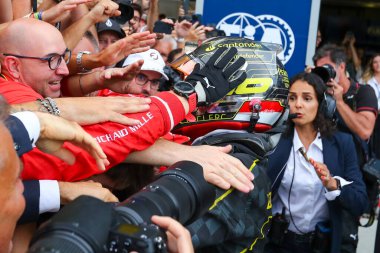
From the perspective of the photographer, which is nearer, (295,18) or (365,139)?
(365,139)

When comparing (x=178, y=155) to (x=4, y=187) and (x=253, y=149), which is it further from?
(x=4, y=187)

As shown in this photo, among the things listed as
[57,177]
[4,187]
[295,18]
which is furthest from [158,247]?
[295,18]

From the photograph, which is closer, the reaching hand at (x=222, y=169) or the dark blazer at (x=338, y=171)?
the reaching hand at (x=222, y=169)

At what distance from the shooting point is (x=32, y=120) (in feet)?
4.58

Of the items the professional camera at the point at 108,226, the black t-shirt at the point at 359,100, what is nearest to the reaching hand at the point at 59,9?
the professional camera at the point at 108,226

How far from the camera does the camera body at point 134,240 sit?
3.69ft

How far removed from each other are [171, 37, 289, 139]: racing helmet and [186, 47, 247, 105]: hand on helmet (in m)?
0.04

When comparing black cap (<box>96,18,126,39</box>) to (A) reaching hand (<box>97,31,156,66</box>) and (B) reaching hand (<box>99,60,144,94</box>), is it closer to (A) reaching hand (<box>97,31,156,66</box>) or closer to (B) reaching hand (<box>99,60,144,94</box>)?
(A) reaching hand (<box>97,31,156,66</box>)

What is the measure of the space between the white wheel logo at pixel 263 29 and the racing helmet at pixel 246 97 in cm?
332

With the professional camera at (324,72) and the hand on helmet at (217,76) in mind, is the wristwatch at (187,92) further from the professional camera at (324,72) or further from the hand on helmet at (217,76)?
the professional camera at (324,72)

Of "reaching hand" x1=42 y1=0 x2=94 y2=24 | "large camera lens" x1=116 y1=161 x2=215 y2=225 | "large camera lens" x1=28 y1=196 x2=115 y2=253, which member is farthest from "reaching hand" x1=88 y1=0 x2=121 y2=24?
"large camera lens" x1=28 y1=196 x2=115 y2=253

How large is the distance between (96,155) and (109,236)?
1.21ft

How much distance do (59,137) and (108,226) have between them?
36 centimetres

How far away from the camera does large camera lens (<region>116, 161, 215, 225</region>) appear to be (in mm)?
1309
